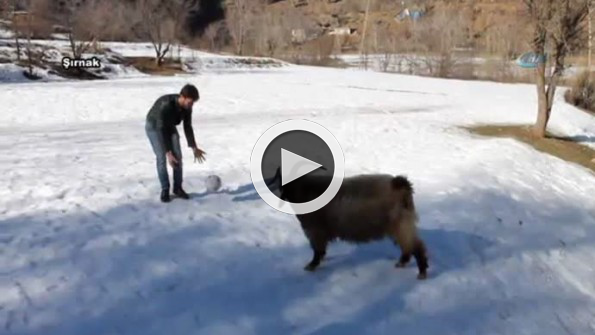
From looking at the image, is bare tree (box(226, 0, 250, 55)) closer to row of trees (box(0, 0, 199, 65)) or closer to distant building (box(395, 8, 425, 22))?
row of trees (box(0, 0, 199, 65))

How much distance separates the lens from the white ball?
30.6ft

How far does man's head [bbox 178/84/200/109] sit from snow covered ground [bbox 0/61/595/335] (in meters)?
1.61

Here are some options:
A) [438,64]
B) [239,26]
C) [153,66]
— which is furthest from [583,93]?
[239,26]

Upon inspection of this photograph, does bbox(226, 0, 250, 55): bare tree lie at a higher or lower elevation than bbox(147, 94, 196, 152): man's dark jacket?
higher

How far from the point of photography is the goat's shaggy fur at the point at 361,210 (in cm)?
592

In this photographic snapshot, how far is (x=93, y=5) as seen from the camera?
5741cm

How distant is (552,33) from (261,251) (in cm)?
1364

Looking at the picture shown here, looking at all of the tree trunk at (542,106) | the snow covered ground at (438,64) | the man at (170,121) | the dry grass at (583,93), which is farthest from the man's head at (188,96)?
the snow covered ground at (438,64)

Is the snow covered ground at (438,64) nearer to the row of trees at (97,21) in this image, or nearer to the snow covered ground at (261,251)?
the row of trees at (97,21)

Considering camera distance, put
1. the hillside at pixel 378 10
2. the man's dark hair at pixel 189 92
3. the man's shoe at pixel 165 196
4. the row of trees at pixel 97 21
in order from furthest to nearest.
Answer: the hillside at pixel 378 10
the row of trees at pixel 97 21
the man's shoe at pixel 165 196
the man's dark hair at pixel 189 92

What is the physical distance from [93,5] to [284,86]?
113 ft

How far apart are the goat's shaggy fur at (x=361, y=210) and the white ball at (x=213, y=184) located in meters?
3.45
